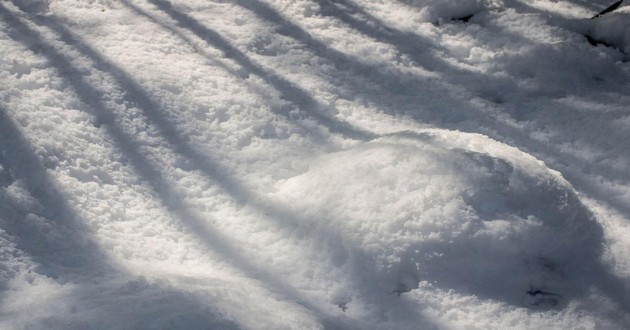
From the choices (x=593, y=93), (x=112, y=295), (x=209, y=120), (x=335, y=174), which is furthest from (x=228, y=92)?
(x=593, y=93)

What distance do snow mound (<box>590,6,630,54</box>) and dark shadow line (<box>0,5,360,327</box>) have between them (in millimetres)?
2246

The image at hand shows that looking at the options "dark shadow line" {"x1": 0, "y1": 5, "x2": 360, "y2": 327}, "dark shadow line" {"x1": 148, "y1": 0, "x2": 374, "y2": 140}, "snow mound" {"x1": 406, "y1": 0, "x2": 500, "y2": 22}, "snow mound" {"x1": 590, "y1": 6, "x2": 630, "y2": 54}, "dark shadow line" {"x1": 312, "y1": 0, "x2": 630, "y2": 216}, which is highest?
"snow mound" {"x1": 590, "y1": 6, "x2": 630, "y2": 54}

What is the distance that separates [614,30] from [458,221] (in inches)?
71.2

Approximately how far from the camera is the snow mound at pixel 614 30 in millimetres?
2980

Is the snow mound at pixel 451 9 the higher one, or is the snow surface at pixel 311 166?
the snow mound at pixel 451 9

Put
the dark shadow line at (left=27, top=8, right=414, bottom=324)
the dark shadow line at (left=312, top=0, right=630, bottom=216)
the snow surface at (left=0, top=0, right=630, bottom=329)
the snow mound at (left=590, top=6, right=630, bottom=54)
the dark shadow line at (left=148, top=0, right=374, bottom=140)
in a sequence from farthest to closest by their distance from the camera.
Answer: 1. the dark shadow line at (left=312, top=0, right=630, bottom=216)
2. the snow mound at (left=590, top=6, right=630, bottom=54)
3. the dark shadow line at (left=148, top=0, right=374, bottom=140)
4. the dark shadow line at (left=27, top=8, right=414, bottom=324)
5. the snow surface at (left=0, top=0, right=630, bottom=329)

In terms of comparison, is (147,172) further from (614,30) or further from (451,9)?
(614,30)

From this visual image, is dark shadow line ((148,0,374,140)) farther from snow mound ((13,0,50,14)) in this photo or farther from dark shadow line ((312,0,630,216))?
snow mound ((13,0,50,14))

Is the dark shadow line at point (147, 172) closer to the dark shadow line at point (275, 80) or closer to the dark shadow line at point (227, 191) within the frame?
the dark shadow line at point (227, 191)

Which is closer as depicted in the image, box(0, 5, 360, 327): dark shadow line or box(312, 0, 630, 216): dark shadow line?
box(0, 5, 360, 327): dark shadow line

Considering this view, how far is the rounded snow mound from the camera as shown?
180 centimetres

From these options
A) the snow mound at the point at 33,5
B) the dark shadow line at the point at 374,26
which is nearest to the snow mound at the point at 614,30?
the dark shadow line at the point at 374,26

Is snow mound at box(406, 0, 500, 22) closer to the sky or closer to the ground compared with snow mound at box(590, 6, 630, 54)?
closer to the ground

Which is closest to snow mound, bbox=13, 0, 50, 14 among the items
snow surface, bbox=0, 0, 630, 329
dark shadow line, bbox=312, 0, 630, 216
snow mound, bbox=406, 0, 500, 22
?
snow surface, bbox=0, 0, 630, 329
